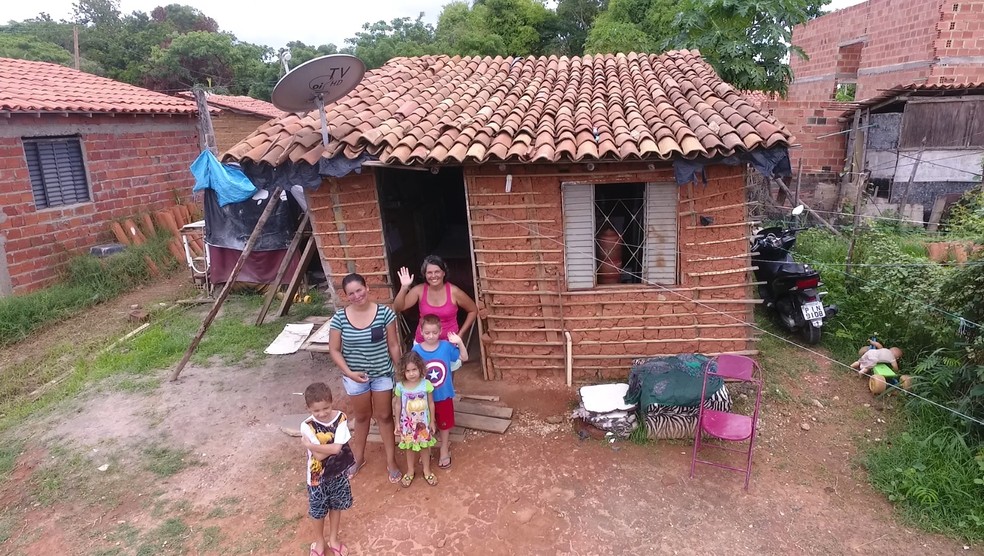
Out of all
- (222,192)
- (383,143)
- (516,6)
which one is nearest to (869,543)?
(383,143)

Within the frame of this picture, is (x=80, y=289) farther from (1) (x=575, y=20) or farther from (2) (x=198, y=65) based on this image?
(1) (x=575, y=20)

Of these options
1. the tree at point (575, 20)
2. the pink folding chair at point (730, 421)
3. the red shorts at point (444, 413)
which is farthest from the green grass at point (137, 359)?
the tree at point (575, 20)

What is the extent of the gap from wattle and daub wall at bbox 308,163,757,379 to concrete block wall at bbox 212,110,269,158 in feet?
38.9

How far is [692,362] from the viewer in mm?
5234

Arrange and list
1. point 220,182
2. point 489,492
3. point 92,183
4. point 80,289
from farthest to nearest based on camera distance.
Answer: point 92,183, point 80,289, point 220,182, point 489,492

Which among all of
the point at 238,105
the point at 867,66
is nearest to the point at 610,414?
the point at 867,66

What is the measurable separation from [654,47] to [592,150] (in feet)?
49.7

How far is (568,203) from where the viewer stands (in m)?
5.51

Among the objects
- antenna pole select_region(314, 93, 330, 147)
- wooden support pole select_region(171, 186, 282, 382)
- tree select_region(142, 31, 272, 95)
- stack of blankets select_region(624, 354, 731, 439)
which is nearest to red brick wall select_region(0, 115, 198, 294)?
wooden support pole select_region(171, 186, 282, 382)

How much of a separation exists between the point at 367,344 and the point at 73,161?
31.2 ft

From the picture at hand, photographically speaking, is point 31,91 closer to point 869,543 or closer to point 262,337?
point 262,337

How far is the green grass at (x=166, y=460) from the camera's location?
4930 mm

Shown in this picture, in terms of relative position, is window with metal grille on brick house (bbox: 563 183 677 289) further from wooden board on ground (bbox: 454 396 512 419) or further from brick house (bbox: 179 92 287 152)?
brick house (bbox: 179 92 287 152)

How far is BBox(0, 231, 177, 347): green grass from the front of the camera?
27.2 feet
